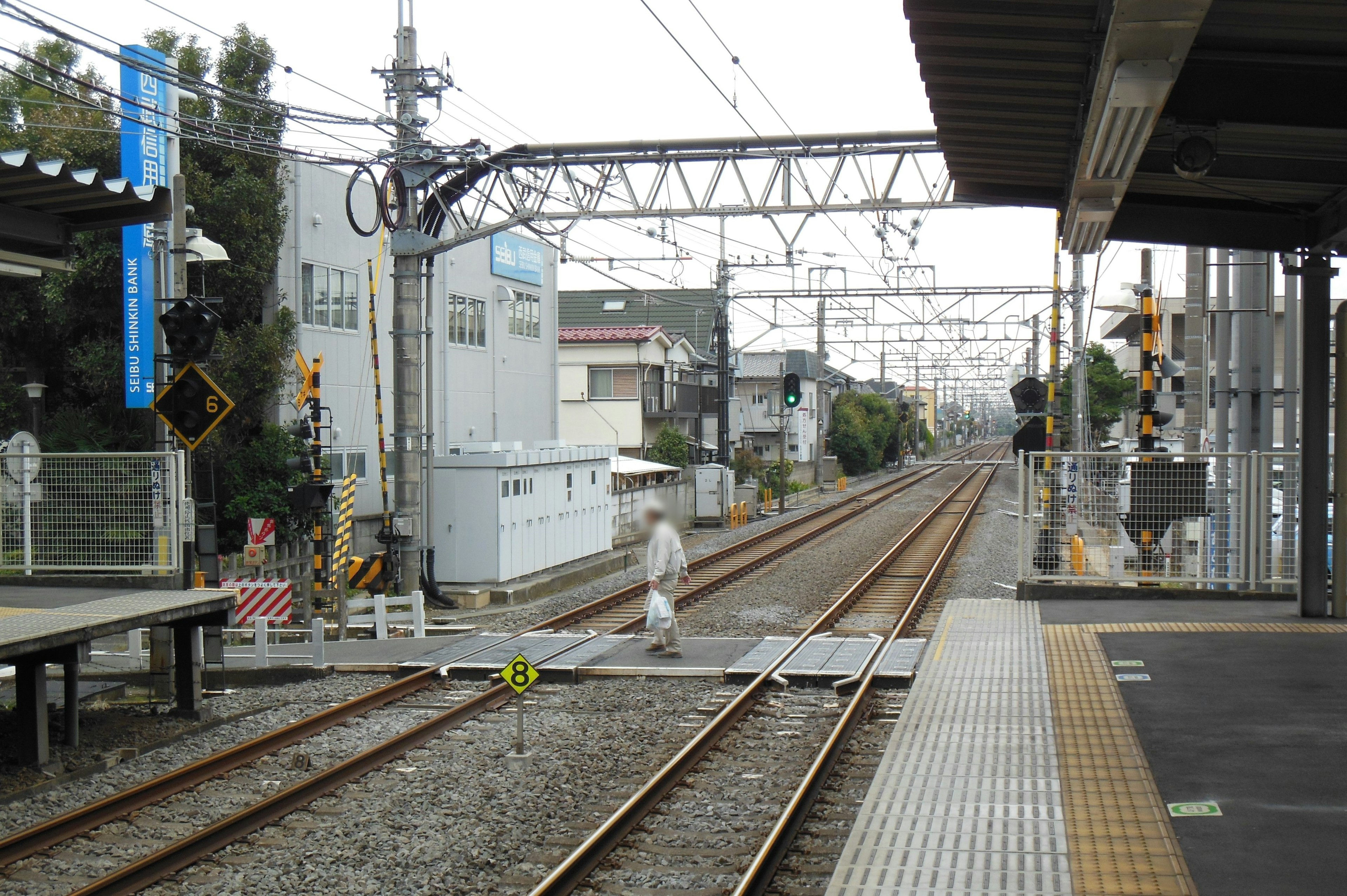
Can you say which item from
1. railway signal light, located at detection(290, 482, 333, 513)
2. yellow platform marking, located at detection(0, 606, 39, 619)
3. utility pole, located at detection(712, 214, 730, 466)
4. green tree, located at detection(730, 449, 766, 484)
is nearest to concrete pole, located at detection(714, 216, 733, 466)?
utility pole, located at detection(712, 214, 730, 466)

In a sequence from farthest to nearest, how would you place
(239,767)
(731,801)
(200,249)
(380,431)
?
1. (380,431)
2. (200,249)
3. (239,767)
4. (731,801)

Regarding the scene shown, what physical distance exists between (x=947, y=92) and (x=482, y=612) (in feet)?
37.1

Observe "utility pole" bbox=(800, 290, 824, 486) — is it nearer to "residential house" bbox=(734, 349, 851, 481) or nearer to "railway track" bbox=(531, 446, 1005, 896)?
"residential house" bbox=(734, 349, 851, 481)

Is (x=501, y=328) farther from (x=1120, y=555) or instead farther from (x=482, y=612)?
(x=1120, y=555)

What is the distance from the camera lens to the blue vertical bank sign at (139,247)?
14.0m

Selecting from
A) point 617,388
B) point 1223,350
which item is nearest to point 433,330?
point 1223,350

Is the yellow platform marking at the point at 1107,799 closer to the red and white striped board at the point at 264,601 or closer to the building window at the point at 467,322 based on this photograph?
the red and white striped board at the point at 264,601

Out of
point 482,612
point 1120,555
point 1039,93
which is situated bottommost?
point 482,612

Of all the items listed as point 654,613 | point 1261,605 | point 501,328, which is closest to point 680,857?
point 654,613

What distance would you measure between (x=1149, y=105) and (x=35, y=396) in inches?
693

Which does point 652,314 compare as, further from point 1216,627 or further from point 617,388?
point 1216,627

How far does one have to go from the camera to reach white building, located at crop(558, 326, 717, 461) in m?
40.9

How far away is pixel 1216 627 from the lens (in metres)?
9.88

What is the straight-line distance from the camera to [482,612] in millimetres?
16516
